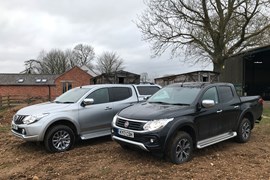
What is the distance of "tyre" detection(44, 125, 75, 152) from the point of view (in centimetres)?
704

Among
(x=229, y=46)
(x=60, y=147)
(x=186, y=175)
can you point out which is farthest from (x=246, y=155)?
(x=229, y=46)

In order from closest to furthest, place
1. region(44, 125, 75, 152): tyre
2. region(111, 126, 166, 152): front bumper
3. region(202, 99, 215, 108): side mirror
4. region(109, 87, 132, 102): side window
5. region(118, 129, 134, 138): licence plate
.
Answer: region(111, 126, 166, 152): front bumper → region(118, 129, 134, 138): licence plate → region(202, 99, 215, 108): side mirror → region(44, 125, 75, 152): tyre → region(109, 87, 132, 102): side window

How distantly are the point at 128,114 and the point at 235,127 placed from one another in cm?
320

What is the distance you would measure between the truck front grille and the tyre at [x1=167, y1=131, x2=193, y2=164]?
0.71 meters

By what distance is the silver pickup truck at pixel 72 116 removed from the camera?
6938mm

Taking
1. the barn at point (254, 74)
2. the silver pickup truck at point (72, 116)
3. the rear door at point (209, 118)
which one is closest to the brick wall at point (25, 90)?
the barn at point (254, 74)

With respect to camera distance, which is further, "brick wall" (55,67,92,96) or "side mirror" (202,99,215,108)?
"brick wall" (55,67,92,96)

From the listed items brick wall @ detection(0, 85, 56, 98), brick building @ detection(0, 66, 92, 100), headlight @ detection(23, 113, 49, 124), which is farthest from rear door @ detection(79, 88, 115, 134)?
brick wall @ detection(0, 85, 56, 98)

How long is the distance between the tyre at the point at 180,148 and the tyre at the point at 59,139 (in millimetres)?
2828

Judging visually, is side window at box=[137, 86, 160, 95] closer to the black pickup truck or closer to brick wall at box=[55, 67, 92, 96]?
the black pickup truck

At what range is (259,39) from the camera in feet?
75.4

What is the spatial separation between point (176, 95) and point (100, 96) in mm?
2368

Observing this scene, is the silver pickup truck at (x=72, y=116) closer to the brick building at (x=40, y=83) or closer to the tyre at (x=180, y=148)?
the tyre at (x=180, y=148)

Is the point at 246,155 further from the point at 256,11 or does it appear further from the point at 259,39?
the point at 259,39
